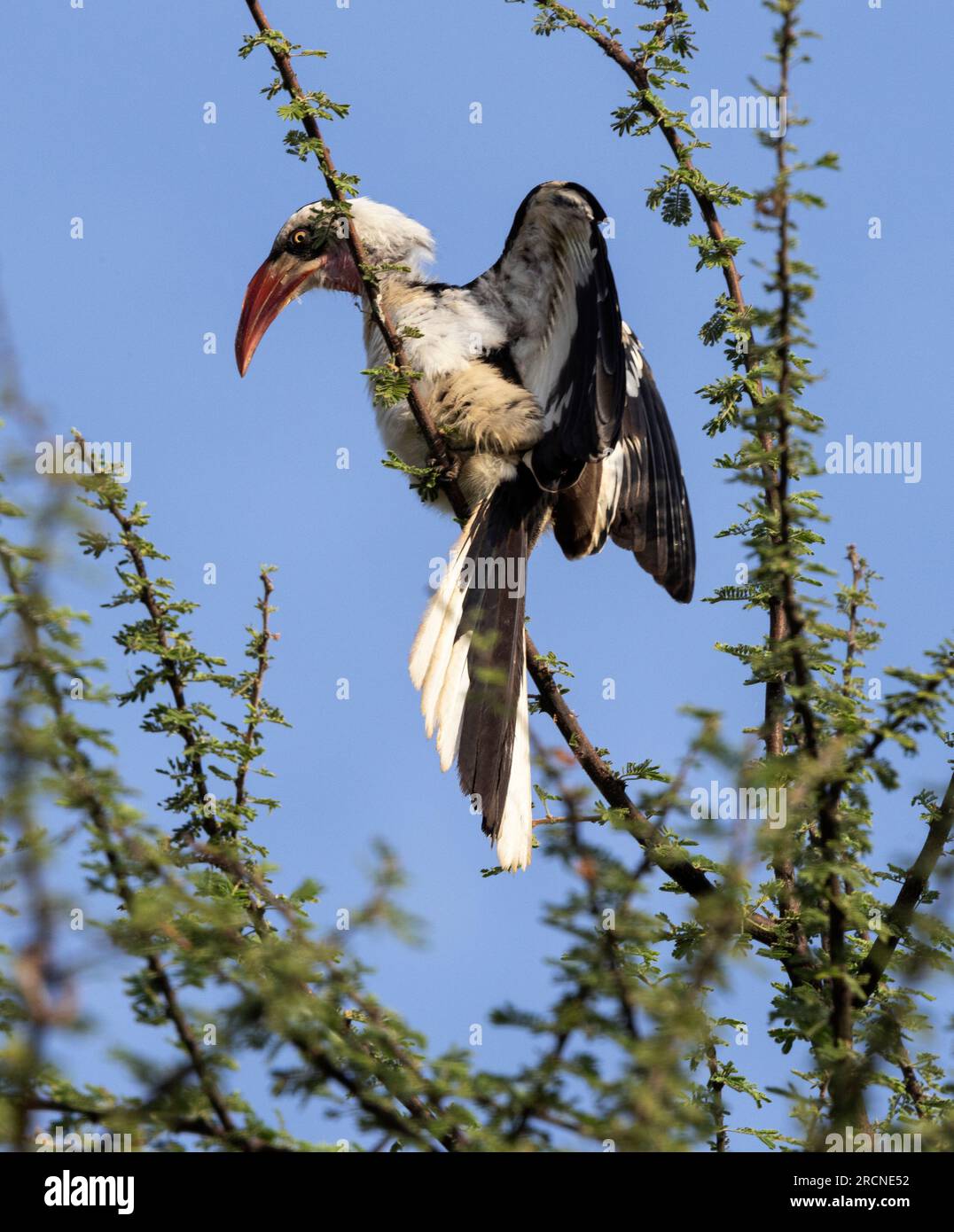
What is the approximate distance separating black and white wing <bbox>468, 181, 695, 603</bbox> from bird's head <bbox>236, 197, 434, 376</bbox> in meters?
0.63

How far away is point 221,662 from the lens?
11.4ft

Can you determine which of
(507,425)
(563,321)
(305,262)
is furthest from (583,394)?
(305,262)

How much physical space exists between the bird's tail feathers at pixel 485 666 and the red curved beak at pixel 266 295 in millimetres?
1572

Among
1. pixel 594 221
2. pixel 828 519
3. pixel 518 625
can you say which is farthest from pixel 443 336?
pixel 828 519

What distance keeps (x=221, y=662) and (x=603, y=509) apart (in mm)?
2114

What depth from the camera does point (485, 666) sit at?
3891 mm

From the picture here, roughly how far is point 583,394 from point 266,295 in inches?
70.2

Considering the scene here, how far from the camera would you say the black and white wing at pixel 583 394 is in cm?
437

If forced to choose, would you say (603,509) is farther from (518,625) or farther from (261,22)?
(261,22)

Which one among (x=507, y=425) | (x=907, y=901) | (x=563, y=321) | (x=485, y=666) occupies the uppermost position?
(x=563, y=321)

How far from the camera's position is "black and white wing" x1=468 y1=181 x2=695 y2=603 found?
14.3 ft

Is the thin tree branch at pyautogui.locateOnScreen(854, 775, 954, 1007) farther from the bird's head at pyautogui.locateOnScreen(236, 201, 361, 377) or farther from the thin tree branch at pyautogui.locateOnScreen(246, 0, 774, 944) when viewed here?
the bird's head at pyautogui.locateOnScreen(236, 201, 361, 377)

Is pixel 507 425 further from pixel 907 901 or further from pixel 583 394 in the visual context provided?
pixel 907 901

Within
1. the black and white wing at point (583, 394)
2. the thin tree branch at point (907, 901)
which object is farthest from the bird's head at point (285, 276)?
the thin tree branch at point (907, 901)
